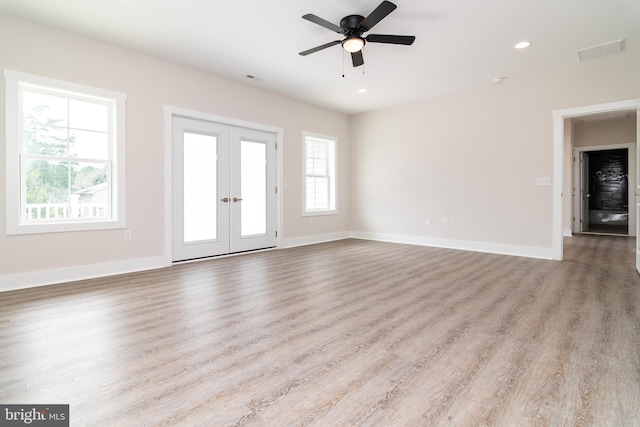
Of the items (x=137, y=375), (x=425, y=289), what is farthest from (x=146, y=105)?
(x=425, y=289)

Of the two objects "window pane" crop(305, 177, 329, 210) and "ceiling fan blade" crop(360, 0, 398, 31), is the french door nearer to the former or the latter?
"window pane" crop(305, 177, 329, 210)

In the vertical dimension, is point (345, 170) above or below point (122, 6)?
below

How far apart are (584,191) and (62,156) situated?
11242mm

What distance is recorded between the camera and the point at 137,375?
1758 mm

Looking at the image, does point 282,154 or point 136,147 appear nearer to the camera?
point 136,147

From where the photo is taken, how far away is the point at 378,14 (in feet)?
9.70

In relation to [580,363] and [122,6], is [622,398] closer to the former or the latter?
[580,363]

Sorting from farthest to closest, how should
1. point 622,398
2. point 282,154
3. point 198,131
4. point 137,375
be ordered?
point 282,154
point 198,131
point 137,375
point 622,398

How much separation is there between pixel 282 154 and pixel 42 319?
4.32 metres

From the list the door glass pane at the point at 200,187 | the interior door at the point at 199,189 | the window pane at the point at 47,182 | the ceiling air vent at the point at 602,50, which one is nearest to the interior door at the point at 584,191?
the ceiling air vent at the point at 602,50

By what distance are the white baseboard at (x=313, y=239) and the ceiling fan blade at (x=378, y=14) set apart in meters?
4.02

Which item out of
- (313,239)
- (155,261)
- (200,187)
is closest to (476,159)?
(313,239)

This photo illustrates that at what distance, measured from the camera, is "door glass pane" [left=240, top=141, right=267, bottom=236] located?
220 inches

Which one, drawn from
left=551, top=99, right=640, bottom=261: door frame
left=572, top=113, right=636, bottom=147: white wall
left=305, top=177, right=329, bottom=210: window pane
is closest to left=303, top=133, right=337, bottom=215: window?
left=305, top=177, right=329, bottom=210: window pane
